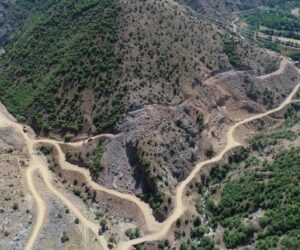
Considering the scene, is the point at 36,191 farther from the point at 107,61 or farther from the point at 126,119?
the point at 107,61

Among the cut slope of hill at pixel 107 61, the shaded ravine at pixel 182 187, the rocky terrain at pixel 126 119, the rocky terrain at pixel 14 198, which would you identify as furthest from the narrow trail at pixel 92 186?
the cut slope of hill at pixel 107 61

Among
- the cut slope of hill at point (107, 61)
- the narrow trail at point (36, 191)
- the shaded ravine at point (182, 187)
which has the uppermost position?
the cut slope of hill at point (107, 61)

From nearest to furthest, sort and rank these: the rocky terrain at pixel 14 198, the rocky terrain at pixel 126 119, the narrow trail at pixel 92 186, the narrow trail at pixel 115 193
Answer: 1. the rocky terrain at pixel 14 198
2. the narrow trail at pixel 92 186
3. the rocky terrain at pixel 126 119
4. the narrow trail at pixel 115 193

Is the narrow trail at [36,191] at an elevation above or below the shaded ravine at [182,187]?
above

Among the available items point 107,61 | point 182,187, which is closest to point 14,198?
point 182,187

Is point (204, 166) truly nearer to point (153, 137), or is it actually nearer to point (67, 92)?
point (153, 137)

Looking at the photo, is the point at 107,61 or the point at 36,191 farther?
the point at 107,61

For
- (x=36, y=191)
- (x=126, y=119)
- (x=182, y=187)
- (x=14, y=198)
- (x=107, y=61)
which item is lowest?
(x=182, y=187)

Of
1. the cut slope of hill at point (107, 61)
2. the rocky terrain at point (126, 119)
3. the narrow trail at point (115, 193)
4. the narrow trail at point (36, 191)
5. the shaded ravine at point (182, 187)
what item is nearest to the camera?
the narrow trail at point (36, 191)

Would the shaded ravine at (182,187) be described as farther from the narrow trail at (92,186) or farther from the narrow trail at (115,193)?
the narrow trail at (115,193)

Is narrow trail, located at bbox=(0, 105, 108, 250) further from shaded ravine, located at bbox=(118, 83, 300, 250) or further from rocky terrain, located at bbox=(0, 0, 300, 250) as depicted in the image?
shaded ravine, located at bbox=(118, 83, 300, 250)

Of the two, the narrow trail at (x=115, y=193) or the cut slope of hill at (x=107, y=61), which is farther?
the cut slope of hill at (x=107, y=61)
